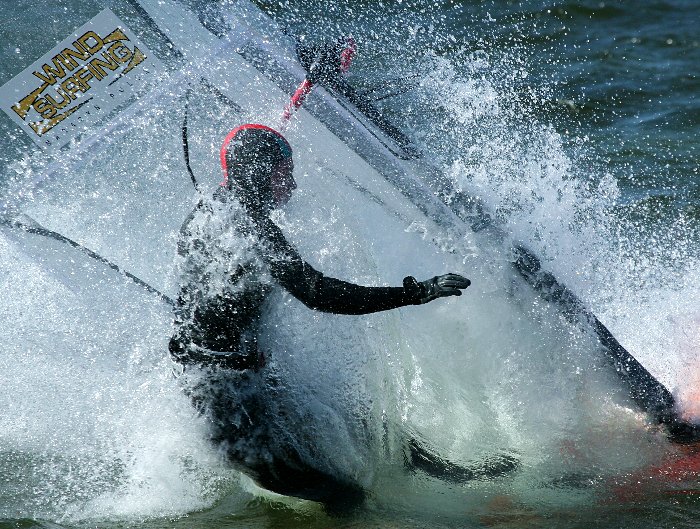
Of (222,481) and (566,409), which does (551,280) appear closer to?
(566,409)

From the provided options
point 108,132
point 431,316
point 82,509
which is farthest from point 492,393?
point 108,132

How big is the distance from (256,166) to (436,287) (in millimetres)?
897

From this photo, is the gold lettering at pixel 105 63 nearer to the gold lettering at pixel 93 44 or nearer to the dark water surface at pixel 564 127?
the gold lettering at pixel 93 44

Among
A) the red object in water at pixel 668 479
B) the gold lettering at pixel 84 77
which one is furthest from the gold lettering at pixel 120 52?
the red object in water at pixel 668 479

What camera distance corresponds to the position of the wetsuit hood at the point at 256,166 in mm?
3098

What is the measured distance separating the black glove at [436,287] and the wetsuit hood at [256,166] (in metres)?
0.69


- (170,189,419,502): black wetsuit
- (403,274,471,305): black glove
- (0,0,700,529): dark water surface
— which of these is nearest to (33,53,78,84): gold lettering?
(0,0,700,529): dark water surface

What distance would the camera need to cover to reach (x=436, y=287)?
10.0ft

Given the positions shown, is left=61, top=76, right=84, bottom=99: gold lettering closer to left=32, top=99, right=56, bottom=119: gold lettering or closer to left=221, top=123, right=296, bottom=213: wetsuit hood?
left=32, top=99, right=56, bottom=119: gold lettering

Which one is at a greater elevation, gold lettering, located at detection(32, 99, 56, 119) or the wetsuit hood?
the wetsuit hood

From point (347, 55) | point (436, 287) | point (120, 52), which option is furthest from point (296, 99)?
point (436, 287)

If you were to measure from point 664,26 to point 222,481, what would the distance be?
946 centimetres

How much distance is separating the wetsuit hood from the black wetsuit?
62 mm

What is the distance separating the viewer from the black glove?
302 cm
